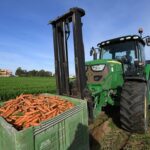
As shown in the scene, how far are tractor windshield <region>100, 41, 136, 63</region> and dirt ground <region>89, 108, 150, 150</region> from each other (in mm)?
1908

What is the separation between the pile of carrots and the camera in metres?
3.07

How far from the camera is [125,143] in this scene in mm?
4949

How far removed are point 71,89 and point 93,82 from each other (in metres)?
0.82

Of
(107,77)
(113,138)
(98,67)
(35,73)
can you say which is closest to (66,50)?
(98,67)

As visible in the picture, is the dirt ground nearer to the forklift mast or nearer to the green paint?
the green paint

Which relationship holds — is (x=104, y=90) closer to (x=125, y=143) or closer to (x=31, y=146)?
(x=125, y=143)

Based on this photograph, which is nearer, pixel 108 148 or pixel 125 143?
pixel 108 148

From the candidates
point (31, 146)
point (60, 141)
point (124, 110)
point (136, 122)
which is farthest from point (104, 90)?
point (31, 146)

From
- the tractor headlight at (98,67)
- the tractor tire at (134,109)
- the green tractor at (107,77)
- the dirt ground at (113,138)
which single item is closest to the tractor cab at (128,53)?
the green tractor at (107,77)

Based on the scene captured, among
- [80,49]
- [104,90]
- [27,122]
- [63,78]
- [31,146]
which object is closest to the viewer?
[31,146]

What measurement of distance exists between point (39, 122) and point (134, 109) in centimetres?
275

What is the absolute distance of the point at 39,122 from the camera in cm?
307

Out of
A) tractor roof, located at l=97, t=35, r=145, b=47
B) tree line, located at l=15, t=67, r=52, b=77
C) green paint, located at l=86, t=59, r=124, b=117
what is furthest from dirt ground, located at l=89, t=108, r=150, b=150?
tree line, located at l=15, t=67, r=52, b=77

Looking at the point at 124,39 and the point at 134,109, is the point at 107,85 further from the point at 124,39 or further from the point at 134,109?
Answer: the point at 124,39
